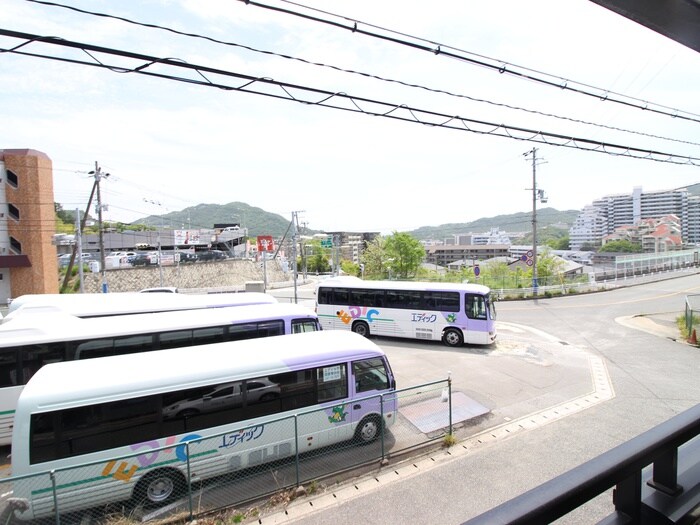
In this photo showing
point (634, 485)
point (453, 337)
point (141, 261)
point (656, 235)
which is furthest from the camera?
point (656, 235)

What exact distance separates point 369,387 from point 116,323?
280 inches

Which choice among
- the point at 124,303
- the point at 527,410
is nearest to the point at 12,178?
the point at 124,303

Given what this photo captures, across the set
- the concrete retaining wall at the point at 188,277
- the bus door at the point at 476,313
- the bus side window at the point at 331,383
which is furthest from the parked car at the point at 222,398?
the concrete retaining wall at the point at 188,277

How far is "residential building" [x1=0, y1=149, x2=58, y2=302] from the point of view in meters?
30.7

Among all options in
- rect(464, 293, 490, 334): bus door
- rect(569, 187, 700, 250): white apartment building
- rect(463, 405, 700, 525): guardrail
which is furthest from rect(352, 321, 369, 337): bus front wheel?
rect(569, 187, 700, 250): white apartment building

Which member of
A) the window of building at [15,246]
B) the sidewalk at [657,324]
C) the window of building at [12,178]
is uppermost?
the window of building at [12,178]

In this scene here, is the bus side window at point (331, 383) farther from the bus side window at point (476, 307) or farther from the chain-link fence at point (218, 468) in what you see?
the bus side window at point (476, 307)

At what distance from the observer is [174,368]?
7.15 meters

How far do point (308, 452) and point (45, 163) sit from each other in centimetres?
3563

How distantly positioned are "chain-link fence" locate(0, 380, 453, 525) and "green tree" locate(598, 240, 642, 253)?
384ft

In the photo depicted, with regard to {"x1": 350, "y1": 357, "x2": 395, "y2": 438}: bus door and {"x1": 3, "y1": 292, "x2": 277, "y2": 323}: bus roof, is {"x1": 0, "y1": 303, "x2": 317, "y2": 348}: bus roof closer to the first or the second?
{"x1": 3, "y1": 292, "x2": 277, "y2": 323}: bus roof

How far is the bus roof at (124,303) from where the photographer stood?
13.4 m

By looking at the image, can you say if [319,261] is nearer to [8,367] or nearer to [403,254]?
[403,254]

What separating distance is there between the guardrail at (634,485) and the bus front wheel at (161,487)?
23.0 ft
